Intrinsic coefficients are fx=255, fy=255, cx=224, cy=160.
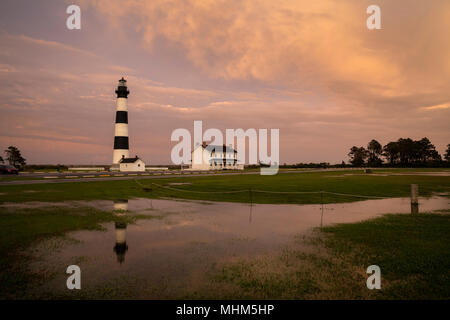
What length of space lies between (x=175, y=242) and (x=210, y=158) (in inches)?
2973

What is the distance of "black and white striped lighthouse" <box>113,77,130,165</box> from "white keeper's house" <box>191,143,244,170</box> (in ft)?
81.9

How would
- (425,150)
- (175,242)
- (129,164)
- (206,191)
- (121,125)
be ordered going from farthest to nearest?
1. (425,150)
2. (121,125)
3. (129,164)
4. (206,191)
5. (175,242)

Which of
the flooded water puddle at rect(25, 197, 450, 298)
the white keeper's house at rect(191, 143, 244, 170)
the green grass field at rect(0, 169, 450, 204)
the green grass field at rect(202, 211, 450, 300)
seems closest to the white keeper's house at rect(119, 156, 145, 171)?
the white keeper's house at rect(191, 143, 244, 170)

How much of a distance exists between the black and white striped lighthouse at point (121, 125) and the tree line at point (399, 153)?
10278 cm

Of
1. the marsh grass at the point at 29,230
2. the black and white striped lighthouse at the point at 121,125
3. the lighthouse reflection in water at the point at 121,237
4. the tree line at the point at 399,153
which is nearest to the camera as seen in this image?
the marsh grass at the point at 29,230

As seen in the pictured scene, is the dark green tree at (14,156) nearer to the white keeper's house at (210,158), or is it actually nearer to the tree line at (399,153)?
the white keeper's house at (210,158)

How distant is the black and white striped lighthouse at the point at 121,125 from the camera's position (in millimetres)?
65438

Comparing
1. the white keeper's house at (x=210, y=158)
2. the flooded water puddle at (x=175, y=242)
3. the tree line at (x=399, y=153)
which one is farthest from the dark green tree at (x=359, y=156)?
the flooded water puddle at (x=175, y=242)

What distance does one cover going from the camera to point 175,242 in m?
8.95

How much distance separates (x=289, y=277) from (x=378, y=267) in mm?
2614

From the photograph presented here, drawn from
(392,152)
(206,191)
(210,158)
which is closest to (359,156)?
(392,152)

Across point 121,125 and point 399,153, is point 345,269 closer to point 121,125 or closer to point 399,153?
point 121,125
